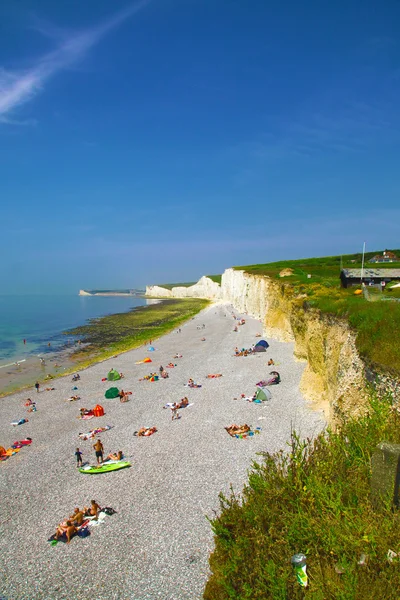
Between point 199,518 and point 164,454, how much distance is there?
5.27m

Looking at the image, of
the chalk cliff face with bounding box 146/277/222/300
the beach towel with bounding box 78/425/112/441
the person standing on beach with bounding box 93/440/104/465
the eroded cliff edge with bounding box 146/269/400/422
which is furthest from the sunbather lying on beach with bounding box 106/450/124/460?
the chalk cliff face with bounding box 146/277/222/300

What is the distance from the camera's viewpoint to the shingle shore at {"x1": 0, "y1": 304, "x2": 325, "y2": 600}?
36.2 ft

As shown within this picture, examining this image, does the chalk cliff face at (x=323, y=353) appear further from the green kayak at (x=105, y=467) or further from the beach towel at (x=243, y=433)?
the green kayak at (x=105, y=467)

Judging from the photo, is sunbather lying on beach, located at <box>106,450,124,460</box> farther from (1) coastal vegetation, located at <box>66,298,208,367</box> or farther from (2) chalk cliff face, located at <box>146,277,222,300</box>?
(2) chalk cliff face, located at <box>146,277,222,300</box>

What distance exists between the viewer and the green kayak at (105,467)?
55.8 ft

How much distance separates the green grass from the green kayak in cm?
1030

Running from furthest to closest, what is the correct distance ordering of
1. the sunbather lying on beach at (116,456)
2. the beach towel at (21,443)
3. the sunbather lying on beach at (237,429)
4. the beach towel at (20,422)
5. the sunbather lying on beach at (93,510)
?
the beach towel at (20,422) < the beach towel at (21,443) < the sunbather lying on beach at (237,429) < the sunbather lying on beach at (116,456) < the sunbather lying on beach at (93,510)

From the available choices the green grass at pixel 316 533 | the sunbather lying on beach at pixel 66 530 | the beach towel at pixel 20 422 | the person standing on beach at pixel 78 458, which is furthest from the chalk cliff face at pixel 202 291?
the green grass at pixel 316 533

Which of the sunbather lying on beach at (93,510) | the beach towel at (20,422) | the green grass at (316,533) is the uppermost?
the green grass at (316,533)

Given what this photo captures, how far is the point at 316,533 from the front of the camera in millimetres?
6984

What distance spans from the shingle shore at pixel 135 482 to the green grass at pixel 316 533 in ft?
10.7

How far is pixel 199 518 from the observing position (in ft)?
43.7

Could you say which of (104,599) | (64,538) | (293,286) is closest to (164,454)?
(64,538)

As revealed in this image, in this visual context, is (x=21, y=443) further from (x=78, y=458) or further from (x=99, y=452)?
(x=99, y=452)
